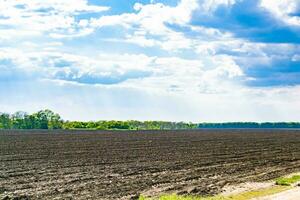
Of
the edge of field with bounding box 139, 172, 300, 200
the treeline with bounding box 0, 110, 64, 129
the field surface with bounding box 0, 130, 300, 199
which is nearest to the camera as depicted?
the edge of field with bounding box 139, 172, 300, 200

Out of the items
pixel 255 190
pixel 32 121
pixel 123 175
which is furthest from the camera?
pixel 32 121

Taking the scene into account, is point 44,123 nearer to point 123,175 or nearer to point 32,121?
point 32,121

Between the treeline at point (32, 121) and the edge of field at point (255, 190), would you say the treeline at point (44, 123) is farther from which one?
the edge of field at point (255, 190)

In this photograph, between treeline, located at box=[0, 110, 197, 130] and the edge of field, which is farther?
treeline, located at box=[0, 110, 197, 130]

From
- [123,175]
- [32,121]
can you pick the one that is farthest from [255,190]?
[32,121]

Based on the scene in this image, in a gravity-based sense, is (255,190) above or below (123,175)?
below

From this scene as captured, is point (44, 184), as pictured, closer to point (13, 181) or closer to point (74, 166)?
point (13, 181)

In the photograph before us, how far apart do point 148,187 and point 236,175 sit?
6.85 meters

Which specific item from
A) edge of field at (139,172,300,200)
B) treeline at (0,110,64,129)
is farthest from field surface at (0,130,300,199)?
treeline at (0,110,64,129)

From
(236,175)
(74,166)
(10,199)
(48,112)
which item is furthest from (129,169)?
(48,112)

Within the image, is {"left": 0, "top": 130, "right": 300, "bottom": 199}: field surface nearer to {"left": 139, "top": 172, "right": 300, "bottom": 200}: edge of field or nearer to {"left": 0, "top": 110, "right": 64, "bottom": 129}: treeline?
{"left": 139, "top": 172, "right": 300, "bottom": 200}: edge of field

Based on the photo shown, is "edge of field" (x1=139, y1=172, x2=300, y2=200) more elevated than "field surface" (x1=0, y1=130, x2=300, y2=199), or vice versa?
"field surface" (x1=0, y1=130, x2=300, y2=199)

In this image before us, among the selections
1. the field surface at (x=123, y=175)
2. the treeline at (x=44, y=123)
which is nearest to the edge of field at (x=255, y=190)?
the field surface at (x=123, y=175)

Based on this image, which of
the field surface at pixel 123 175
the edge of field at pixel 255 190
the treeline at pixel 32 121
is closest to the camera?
the edge of field at pixel 255 190
